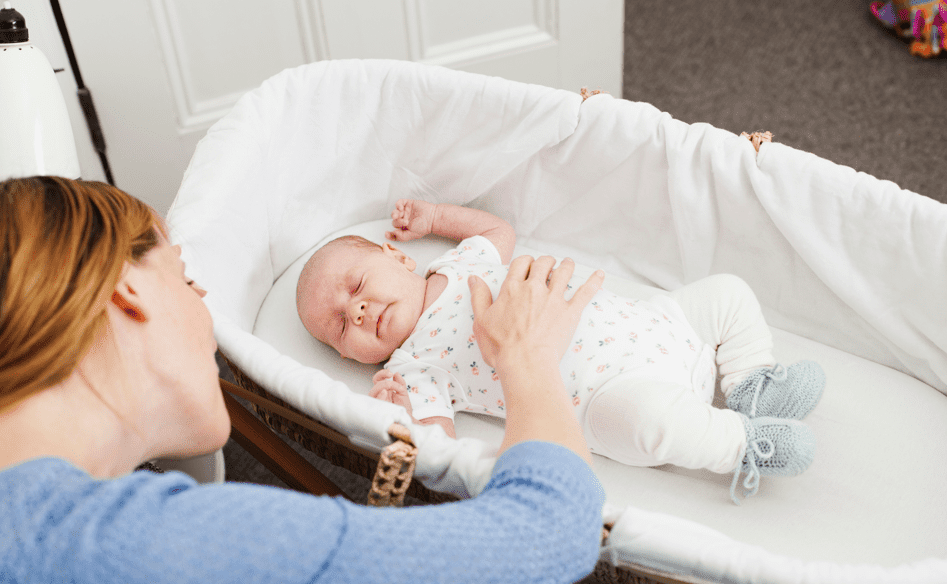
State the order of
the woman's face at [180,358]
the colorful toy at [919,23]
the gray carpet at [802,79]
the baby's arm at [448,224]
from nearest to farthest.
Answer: the woman's face at [180,358] < the baby's arm at [448,224] < the gray carpet at [802,79] < the colorful toy at [919,23]

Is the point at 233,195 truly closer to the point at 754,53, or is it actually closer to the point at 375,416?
the point at 375,416

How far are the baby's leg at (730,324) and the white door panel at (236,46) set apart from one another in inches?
39.4

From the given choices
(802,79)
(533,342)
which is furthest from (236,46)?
(802,79)

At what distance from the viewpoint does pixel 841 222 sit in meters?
1.02

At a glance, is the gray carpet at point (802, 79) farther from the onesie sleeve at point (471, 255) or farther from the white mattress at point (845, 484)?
the onesie sleeve at point (471, 255)

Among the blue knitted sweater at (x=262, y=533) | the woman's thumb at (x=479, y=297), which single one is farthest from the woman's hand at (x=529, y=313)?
the blue knitted sweater at (x=262, y=533)

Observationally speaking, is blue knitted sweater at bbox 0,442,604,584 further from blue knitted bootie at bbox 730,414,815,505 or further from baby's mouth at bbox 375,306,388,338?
baby's mouth at bbox 375,306,388,338

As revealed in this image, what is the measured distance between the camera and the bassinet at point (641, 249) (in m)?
0.81

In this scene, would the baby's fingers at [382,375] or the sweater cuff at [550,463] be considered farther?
the baby's fingers at [382,375]

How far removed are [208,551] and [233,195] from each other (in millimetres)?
737

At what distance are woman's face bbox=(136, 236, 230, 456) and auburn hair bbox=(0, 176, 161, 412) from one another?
51mm

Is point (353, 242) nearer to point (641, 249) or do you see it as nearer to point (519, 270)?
point (519, 270)

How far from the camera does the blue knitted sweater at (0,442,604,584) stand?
1.43 ft

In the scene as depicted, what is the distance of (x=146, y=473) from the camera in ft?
1.61
